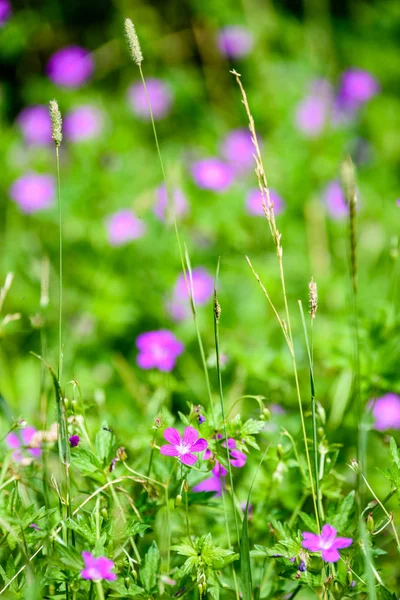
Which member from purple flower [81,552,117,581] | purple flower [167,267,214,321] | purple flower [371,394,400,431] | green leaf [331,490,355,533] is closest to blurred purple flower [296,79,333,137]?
purple flower [167,267,214,321]

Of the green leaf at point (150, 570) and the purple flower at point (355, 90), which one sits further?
the purple flower at point (355, 90)

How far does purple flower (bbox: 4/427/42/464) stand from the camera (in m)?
1.12

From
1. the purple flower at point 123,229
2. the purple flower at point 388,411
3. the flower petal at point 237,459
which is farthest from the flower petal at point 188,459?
Result: the purple flower at point 123,229

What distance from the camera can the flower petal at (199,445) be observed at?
3.13 feet

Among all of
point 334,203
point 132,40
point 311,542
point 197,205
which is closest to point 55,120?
point 132,40

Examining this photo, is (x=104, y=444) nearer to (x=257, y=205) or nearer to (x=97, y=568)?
(x=97, y=568)

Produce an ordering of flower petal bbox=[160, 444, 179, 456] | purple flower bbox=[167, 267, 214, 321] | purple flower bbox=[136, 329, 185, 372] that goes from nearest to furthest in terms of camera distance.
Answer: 1. flower petal bbox=[160, 444, 179, 456]
2. purple flower bbox=[136, 329, 185, 372]
3. purple flower bbox=[167, 267, 214, 321]

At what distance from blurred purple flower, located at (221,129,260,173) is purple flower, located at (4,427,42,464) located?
1.65 metres

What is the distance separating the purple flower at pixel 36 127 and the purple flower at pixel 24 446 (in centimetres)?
185

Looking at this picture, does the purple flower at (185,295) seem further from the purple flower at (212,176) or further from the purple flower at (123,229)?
the purple flower at (212,176)

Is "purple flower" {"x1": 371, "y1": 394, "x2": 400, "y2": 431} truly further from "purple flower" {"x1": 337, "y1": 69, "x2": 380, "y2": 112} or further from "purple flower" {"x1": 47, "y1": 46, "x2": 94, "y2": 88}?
"purple flower" {"x1": 47, "y1": 46, "x2": 94, "y2": 88}

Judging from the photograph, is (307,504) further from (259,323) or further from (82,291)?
(82,291)

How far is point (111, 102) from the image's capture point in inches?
127

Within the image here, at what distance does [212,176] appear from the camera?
2484 millimetres
